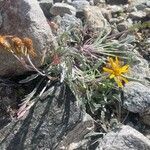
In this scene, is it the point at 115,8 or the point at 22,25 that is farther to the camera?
the point at 115,8

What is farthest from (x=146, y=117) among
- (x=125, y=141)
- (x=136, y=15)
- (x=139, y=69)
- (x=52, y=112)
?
(x=136, y=15)

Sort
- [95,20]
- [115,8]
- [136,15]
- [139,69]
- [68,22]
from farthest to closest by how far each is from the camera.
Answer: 1. [115,8]
2. [136,15]
3. [95,20]
4. [68,22]
5. [139,69]

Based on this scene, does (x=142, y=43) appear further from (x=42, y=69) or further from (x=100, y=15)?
(x=42, y=69)

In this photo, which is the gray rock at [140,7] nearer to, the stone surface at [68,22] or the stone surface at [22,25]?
the stone surface at [68,22]

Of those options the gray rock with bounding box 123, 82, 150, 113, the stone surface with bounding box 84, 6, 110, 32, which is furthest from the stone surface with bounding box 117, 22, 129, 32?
the gray rock with bounding box 123, 82, 150, 113

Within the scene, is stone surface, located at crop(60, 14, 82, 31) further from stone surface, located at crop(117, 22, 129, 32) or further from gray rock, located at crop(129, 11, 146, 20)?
gray rock, located at crop(129, 11, 146, 20)

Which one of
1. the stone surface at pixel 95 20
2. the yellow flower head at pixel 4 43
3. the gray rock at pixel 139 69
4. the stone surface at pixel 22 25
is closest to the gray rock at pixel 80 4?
the stone surface at pixel 95 20

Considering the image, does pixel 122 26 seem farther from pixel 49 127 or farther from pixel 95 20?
pixel 49 127
